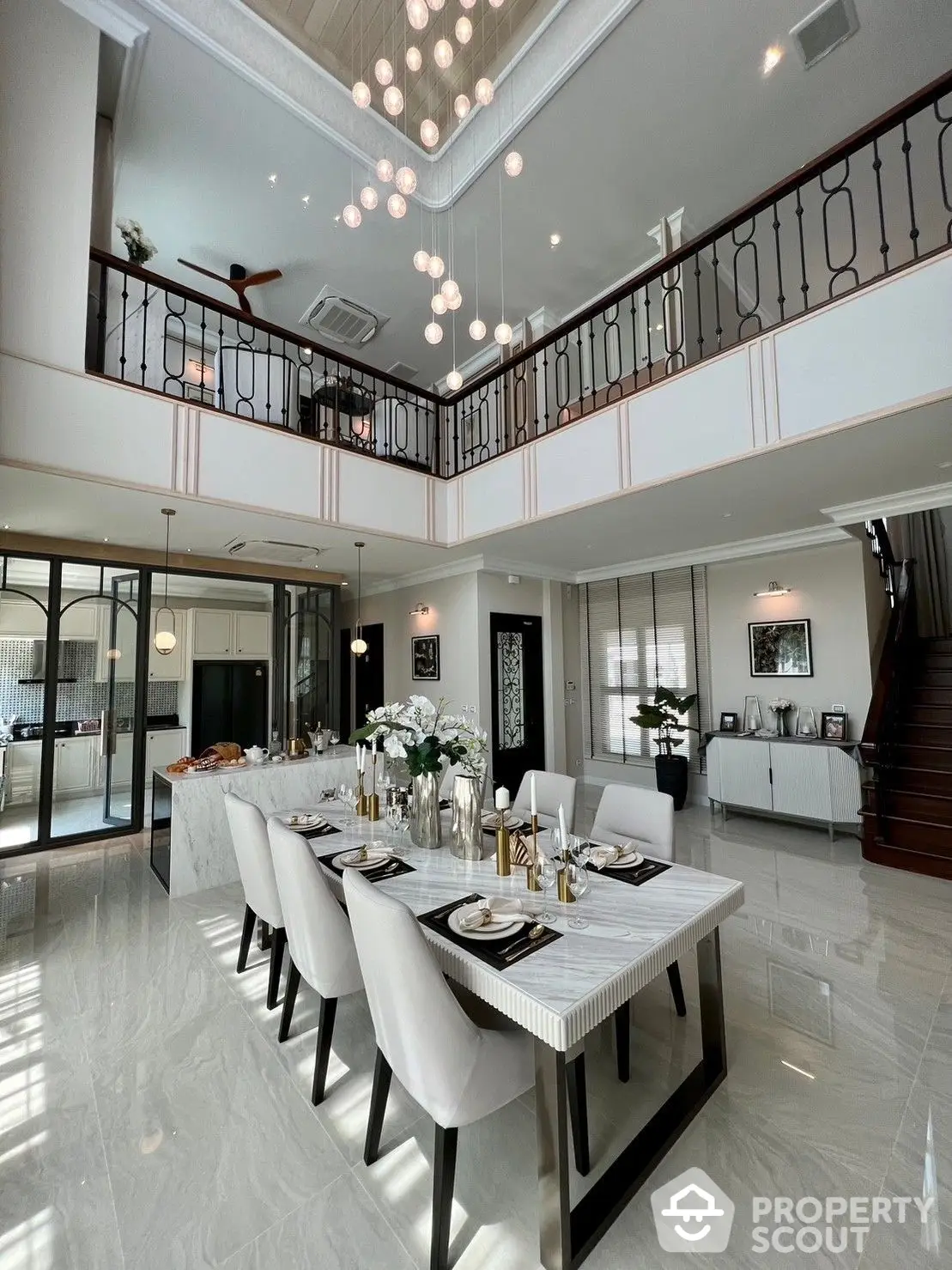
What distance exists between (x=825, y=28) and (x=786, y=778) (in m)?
5.56

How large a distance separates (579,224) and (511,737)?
5.30 metres

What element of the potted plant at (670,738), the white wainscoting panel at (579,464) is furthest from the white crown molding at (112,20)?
the potted plant at (670,738)

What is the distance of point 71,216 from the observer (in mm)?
3299

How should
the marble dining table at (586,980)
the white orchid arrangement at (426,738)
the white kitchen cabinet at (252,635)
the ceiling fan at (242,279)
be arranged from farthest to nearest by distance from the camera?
the white kitchen cabinet at (252,635) → the ceiling fan at (242,279) → the white orchid arrangement at (426,738) → the marble dining table at (586,980)

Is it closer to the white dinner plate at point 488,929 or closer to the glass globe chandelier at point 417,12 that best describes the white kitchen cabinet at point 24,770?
the white dinner plate at point 488,929

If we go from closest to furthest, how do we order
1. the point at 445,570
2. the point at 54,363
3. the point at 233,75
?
the point at 54,363
the point at 233,75
the point at 445,570

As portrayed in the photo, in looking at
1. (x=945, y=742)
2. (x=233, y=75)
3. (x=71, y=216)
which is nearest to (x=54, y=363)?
(x=71, y=216)

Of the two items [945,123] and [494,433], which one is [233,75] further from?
[945,123]

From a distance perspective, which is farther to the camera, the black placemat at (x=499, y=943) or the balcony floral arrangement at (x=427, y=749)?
the balcony floral arrangement at (x=427, y=749)

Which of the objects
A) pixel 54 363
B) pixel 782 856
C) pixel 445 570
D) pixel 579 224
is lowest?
pixel 782 856

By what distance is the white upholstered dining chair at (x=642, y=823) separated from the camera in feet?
8.53

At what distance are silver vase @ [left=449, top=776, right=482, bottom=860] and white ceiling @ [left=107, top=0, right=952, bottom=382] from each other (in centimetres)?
482

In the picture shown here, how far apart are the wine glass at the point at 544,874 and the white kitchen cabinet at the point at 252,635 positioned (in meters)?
4.83

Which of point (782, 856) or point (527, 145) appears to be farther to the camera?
point (782, 856)
